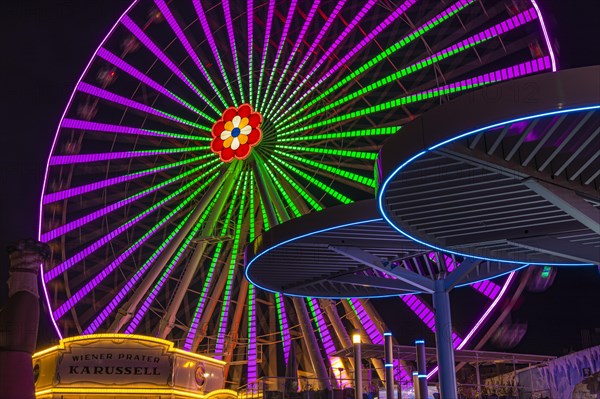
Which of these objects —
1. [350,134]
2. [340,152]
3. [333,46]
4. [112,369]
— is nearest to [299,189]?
[340,152]

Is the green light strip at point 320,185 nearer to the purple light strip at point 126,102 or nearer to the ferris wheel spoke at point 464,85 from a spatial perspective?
the ferris wheel spoke at point 464,85

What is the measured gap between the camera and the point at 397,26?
22312 mm

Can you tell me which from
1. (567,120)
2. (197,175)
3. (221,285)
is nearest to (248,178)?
(197,175)

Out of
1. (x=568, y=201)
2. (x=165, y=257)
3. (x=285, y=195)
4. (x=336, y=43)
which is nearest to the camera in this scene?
(x=568, y=201)

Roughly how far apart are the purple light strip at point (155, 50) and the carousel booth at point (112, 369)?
9468mm

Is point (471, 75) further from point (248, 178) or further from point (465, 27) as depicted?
point (248, 178)

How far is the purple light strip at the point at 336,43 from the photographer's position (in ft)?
73.2

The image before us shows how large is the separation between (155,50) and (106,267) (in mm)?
8070

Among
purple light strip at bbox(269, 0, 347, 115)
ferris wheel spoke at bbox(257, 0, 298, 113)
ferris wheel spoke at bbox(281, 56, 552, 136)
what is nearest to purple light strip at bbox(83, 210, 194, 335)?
ferris wheel spoke at bbox(257, 0, 298, 113)

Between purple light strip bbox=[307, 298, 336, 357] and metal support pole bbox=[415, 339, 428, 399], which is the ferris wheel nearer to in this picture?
purple light strip bbox=[307, 298, 336, 357]

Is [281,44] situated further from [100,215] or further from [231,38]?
[100,215]

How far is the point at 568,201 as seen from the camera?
9.87 meters

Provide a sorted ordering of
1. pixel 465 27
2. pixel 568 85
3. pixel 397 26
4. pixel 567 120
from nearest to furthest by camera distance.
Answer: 1. pixel 568 85
2. pixel 567 120
3. pixel 465 27
4. pixel 397 26

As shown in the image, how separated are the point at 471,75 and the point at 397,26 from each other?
2.92 m
